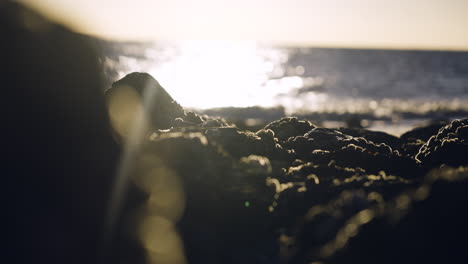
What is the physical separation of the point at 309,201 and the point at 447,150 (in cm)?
441

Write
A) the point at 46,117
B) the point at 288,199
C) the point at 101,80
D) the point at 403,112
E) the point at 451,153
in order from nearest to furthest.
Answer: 1. the point at 46,117
2. the point at 288,199
3. the point at 101,80
4. the point at 451,153
5. the point at 403,112

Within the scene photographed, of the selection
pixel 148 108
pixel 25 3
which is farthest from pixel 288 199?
pixel 25 3

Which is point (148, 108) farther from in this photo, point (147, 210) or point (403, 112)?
point (403, 112)

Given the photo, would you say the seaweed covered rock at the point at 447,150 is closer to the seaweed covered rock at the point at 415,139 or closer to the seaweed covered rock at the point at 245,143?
the seaweed covered rock at the point at 415,139

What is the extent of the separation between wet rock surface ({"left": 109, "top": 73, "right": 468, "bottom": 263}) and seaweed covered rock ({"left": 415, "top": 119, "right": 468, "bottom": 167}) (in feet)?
0.09

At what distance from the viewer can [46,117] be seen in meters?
6.62

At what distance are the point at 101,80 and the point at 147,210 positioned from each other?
3054mm

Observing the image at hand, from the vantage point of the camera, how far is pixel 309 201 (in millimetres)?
7102

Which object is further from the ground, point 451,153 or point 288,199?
point 451,153

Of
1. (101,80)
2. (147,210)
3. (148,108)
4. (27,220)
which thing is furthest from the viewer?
(148,108)

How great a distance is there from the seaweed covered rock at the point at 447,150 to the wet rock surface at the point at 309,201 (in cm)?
3

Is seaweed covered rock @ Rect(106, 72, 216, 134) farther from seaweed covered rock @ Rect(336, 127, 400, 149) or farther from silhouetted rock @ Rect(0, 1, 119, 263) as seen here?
seaweed covered rock @ Rect(336, 127, 400, 149)

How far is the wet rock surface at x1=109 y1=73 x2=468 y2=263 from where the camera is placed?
17.3ft

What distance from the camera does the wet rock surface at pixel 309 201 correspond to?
528 cm
